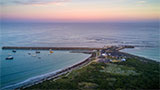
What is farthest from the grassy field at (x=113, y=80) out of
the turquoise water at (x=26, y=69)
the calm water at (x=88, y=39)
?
the calm water at (x=88, y=39)

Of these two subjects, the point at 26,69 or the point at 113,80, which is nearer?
the point at 113,80

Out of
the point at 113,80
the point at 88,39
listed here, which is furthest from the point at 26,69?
the point at 88,39

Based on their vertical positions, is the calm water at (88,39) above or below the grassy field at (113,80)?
above

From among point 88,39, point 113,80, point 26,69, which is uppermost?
point 88,39

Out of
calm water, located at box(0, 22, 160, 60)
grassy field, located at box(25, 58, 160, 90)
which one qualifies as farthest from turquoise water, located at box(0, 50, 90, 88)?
calm water, located at box(0, 22, 160, 60)

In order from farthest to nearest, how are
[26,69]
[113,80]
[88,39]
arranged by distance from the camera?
[88,39] < [26,69] < [113,80]

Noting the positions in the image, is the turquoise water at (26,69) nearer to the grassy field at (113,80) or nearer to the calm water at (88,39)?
the grassy field at (113,80)

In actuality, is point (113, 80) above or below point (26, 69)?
below

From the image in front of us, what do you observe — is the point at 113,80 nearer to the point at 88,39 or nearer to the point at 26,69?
the point at 26,69

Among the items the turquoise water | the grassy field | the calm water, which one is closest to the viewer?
the grassy field

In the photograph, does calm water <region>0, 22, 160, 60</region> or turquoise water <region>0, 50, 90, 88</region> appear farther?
calm water <region>0, 22, 160, 60</region>

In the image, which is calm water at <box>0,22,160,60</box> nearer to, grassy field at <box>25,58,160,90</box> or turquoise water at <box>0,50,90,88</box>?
grassy field at <box>25,58,160,90</box>

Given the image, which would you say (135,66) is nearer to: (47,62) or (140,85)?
(140,85)
